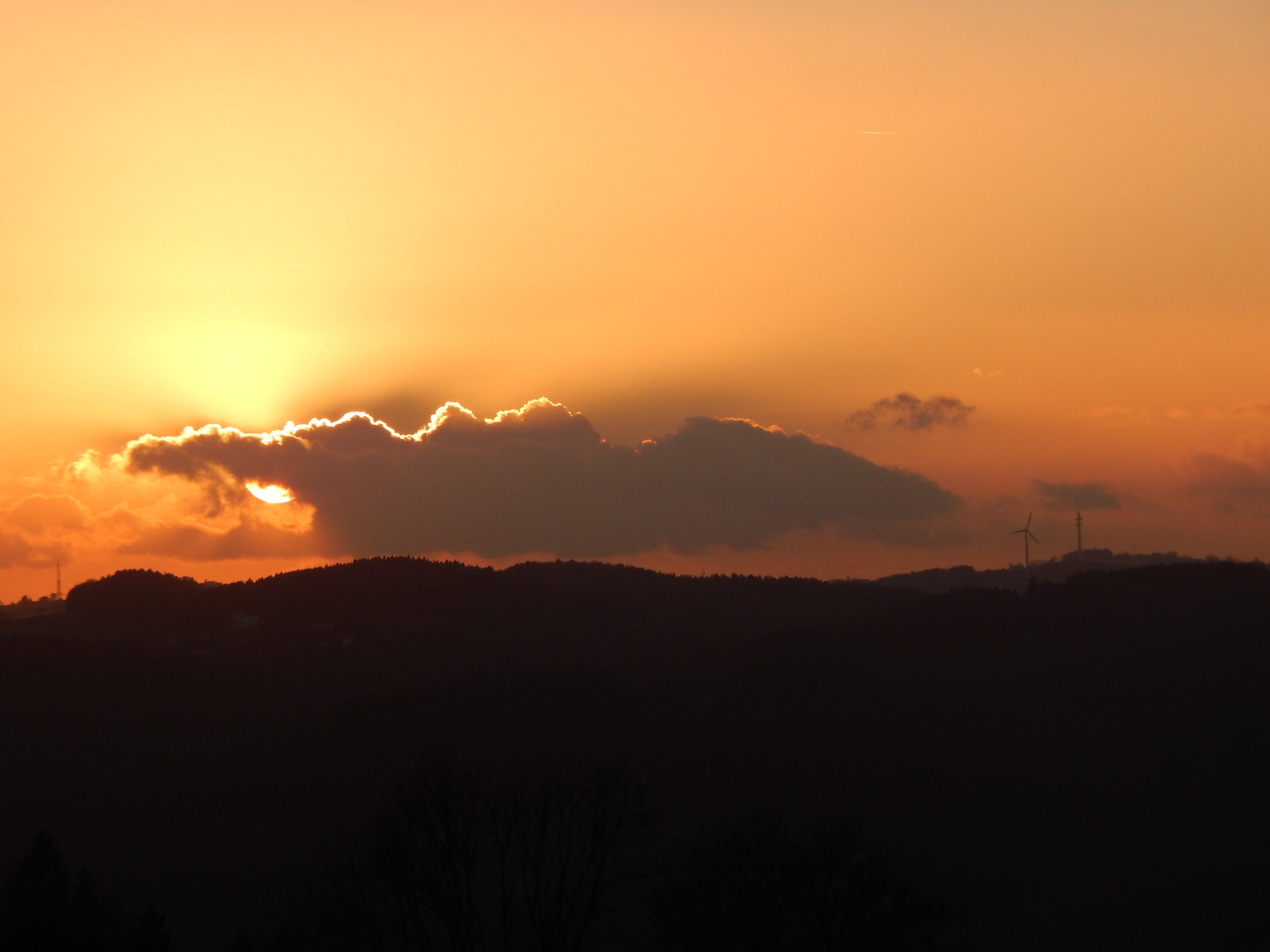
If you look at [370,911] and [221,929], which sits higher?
[370,911]

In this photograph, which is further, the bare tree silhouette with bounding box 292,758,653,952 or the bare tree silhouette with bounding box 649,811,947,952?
the bare tree silhouette with bounding box 649,811,947,952

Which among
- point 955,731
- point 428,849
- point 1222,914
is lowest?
point 1222,914

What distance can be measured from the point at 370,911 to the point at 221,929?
12342 cm

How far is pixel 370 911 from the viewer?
126ft

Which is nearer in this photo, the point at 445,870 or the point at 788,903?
the point at 445,870

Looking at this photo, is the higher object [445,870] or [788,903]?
[445,870]

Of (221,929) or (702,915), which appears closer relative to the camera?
(702,915)

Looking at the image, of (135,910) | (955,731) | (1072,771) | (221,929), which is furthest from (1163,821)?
(135,910)

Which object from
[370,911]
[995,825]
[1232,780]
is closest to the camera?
[370,911]

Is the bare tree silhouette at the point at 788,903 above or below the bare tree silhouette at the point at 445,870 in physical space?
below

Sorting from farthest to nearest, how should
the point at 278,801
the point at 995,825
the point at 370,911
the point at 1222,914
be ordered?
the point at 278,801
the point at 995,825
the point at 1222,914
the point at 370,911

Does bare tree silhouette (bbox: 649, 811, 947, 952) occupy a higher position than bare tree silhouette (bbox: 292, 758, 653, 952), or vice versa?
bare tree silhouette (bbox: 292, 758, 653, 952)

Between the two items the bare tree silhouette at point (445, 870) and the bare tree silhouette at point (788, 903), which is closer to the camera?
the bare tree silhouette at point (445, 870)

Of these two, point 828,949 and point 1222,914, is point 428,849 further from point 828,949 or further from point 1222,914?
point 1222,914
